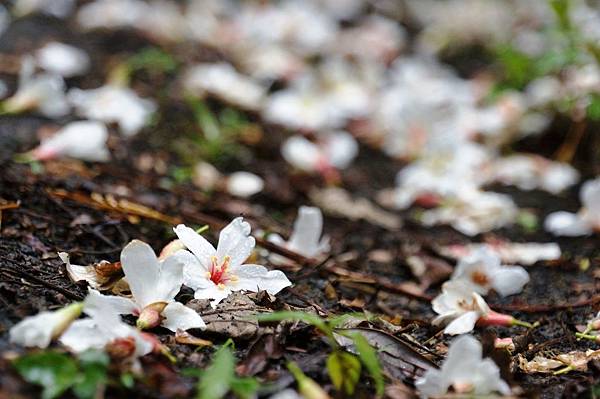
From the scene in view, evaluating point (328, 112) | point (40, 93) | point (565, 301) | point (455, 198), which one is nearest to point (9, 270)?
point (40, 93)

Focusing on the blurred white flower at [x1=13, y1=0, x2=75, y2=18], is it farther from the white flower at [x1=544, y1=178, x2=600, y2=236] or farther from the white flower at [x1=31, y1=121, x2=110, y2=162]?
the white flower at [x1=544, y1=178, x2=600, y2=236]

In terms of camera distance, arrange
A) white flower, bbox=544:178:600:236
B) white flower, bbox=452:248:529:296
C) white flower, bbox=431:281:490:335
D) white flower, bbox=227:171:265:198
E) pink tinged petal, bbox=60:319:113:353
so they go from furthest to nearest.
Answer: white flower, bbox=227:171:265:198
white flower, bbox=544:178:600:236
white flower, bbox=452:248:529:296
white flower, bbox=431:281:490:335
pink tinged petal, bbox=60:319:113:353

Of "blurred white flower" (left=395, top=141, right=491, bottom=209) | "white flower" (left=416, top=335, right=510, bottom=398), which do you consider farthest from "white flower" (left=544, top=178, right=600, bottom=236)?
"white flower" (left=416, top=335, right=510, bottom=398)

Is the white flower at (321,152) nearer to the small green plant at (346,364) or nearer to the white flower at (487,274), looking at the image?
the white flower at (487,274)

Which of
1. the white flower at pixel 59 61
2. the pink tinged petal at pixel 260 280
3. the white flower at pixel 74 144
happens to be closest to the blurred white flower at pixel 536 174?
the white flower at pixel 74 144

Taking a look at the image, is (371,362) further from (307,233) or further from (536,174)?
(536,174)

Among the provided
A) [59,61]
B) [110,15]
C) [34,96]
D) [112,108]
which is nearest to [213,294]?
[34,96]
